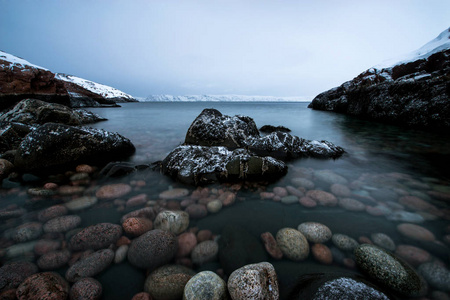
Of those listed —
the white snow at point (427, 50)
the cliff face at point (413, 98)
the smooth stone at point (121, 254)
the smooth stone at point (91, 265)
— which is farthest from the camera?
the white snow at point (427, 50)

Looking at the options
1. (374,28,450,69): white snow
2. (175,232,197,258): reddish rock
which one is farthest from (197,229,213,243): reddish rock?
(374,28,450,69): white snow

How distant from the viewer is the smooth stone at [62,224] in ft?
8.52

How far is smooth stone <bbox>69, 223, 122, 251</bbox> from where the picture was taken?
2.35 m

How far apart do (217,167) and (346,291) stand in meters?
3.14

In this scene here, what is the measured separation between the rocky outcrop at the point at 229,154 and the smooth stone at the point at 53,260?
230 cm

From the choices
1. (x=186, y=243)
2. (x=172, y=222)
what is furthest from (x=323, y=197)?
(x=172, y=222)

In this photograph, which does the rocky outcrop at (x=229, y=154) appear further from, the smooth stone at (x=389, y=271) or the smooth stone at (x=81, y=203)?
the smooth stone at (x=389, y=271)

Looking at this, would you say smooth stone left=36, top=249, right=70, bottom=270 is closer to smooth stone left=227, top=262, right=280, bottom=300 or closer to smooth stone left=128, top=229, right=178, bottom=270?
smooth stone left=128, top=229, right=178, bottom=270

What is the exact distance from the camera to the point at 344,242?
7.95ft

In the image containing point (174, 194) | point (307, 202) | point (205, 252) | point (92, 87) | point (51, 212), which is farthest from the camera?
point (92, 87)

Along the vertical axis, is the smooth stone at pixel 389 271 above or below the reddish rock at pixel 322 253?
above

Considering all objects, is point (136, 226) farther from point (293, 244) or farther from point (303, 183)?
point (303, 183)

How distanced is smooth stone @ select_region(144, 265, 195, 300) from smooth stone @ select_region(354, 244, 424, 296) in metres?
2.08

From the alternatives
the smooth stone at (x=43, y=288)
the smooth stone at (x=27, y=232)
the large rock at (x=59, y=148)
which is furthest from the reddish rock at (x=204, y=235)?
the large rock at (x=59, y=148)
